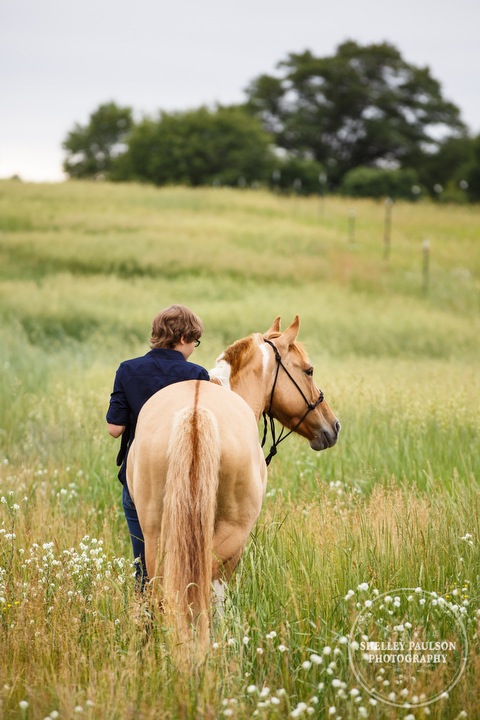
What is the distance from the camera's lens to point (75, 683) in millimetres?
3160

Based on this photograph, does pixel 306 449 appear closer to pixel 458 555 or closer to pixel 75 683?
pixel 458 555

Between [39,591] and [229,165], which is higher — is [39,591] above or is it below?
below

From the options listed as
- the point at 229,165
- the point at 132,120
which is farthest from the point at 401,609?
the point at 132,120

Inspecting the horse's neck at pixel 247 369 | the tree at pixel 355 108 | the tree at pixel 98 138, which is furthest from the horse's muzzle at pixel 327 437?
the tree at pixel 98 138

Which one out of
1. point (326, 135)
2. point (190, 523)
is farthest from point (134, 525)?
point (326, 135)

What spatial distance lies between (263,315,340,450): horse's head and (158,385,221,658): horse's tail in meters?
1.43

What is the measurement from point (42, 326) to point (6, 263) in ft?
26.0

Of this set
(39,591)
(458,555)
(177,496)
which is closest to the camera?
(177,496)

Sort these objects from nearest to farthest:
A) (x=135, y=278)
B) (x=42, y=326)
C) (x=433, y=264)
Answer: (x=42, y=326) → (x=135, y=278) → (x=433, y=264)

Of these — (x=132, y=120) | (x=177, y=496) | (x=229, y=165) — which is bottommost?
(x=177, y=496)

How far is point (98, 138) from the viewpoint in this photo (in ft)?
262

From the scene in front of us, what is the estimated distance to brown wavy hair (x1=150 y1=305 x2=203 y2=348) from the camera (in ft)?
14.3

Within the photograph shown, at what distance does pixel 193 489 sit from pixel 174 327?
1191 mm

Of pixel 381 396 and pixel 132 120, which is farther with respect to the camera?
pixel 132 120
